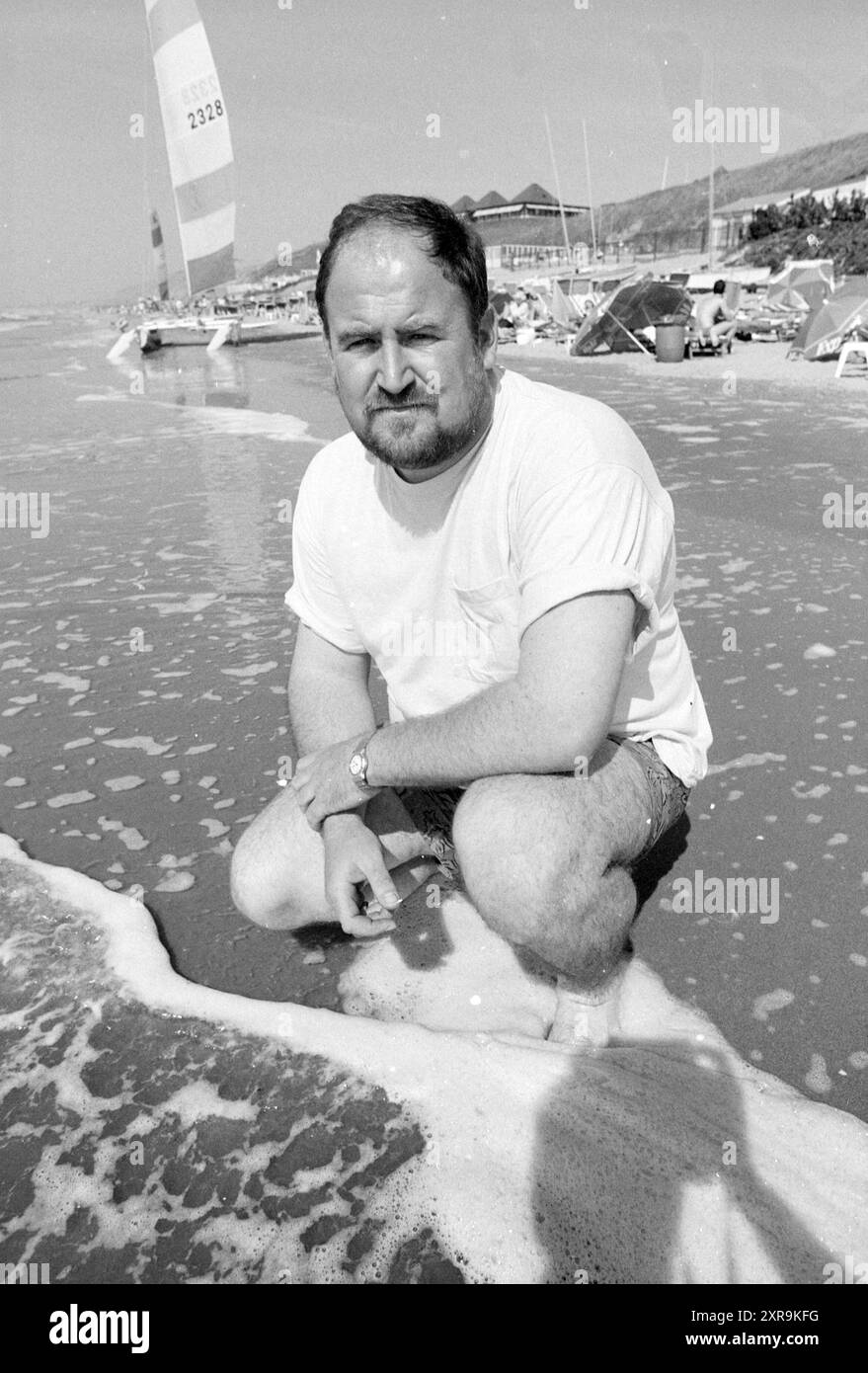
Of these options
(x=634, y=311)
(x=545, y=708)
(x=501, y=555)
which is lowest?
Result: (x=545, y=708)

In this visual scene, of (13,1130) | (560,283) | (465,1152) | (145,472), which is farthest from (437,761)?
(560,283)

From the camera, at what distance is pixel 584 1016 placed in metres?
2.11

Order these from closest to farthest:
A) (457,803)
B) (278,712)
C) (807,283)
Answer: (457,803) < (278,712) < (807,283)

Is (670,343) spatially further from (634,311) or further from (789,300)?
(789,300)

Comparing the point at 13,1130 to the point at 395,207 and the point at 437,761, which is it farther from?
the point at 395,207

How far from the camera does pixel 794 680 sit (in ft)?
12.8

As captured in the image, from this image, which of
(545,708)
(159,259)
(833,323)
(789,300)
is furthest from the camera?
(159,259)

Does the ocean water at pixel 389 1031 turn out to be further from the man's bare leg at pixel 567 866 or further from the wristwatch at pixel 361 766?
the wristwatch at pixel 361 766

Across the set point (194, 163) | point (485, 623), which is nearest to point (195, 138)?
point (194, 163)

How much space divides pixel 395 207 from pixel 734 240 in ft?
186

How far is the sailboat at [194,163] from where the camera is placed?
27531mm

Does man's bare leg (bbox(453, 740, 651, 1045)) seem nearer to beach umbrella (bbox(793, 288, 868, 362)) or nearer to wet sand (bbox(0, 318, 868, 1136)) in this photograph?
wet sand (bbox(0, 318, 868, 1136))

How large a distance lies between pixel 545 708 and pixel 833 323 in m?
17.0

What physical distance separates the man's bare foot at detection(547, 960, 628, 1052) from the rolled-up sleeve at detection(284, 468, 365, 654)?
1021 millimetres
